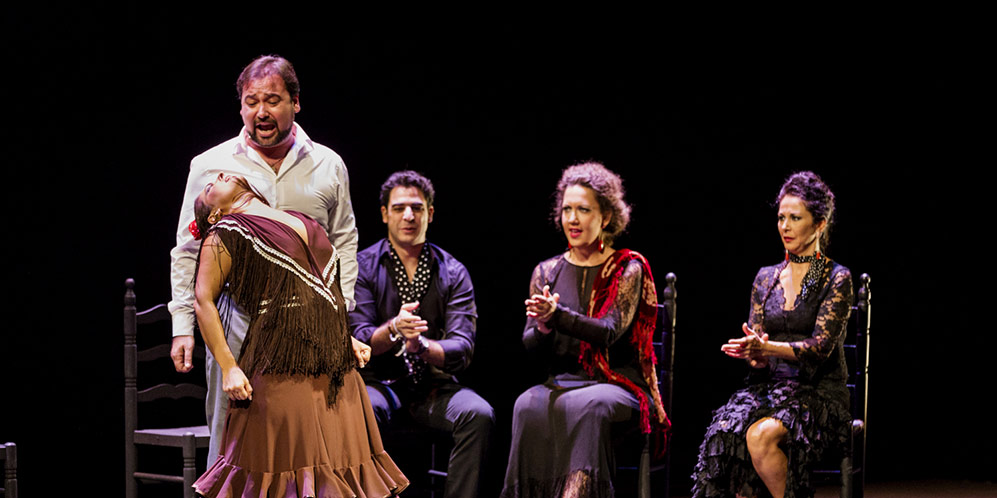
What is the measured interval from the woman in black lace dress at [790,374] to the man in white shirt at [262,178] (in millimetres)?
1379

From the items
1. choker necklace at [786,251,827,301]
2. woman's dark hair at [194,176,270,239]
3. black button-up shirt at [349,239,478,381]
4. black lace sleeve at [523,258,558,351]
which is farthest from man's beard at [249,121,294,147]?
choker necklace at [786,251,827,301]

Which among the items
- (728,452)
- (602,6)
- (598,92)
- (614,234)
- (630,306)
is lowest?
(728,452)

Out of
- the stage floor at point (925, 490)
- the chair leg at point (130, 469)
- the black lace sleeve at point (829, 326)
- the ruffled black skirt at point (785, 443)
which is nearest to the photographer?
the ruffled black skirt at point (785, 443)

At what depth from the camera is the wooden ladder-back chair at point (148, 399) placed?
3549mm

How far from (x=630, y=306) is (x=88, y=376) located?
2.03 m

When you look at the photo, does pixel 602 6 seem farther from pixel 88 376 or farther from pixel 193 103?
pixel 88 376

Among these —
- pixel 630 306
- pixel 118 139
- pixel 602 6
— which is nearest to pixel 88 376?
pixel 118 139

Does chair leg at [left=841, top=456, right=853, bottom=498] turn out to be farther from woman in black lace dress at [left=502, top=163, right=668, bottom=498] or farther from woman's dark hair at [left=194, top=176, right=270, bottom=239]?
woman's dark hair at [left=194, top=176, right=270, bottom=239]

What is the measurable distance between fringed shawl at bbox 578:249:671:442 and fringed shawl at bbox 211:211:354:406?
1.26m

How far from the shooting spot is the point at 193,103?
416 cm

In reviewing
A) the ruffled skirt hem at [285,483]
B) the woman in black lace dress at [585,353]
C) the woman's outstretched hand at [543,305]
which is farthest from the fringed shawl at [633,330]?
the ruffled skirt hem at [285,483]

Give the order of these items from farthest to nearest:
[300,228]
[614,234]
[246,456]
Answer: [614,234] → [300,228] → [246,456]

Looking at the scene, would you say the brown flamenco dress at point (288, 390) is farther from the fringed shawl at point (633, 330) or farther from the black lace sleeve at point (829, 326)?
the black lace sleeve at point (829, 326)

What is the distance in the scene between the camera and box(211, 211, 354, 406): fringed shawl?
8.52 feet
